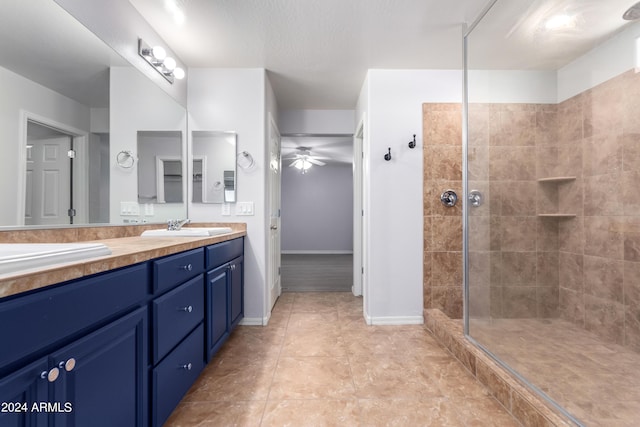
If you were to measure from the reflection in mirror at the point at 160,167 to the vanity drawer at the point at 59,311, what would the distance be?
4.42 ft

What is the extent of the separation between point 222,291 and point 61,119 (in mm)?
1267

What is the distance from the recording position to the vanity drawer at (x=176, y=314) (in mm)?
1168

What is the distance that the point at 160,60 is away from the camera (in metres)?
2.12

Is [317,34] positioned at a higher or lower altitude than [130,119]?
higher

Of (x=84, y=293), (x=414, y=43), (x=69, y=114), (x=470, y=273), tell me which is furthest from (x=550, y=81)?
(x=69, y=114)

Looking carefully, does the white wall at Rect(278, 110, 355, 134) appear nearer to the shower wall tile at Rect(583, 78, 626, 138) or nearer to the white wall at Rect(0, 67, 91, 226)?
the shower wall tile at Rect(583, 78, 626, 138)

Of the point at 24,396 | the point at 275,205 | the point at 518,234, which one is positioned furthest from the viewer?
the point at 275,205

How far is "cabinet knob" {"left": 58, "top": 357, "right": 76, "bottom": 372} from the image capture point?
72 centimetres

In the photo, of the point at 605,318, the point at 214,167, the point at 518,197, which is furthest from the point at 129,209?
the point at 605,318

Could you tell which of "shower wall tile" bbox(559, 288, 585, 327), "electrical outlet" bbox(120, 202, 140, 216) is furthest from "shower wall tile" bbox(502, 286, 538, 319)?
"electrical outlet" bbox(120, 202, 140, 216)

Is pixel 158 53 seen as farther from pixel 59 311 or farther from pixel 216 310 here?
pixel 59 311

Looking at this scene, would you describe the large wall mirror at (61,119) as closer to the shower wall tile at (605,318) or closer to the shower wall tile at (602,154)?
the shower wall tile at (602,154)

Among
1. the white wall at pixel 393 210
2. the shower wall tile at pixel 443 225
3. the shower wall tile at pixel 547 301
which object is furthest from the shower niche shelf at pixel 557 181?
the white wall at pixel 393 210

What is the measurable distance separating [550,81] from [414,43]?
984mm
